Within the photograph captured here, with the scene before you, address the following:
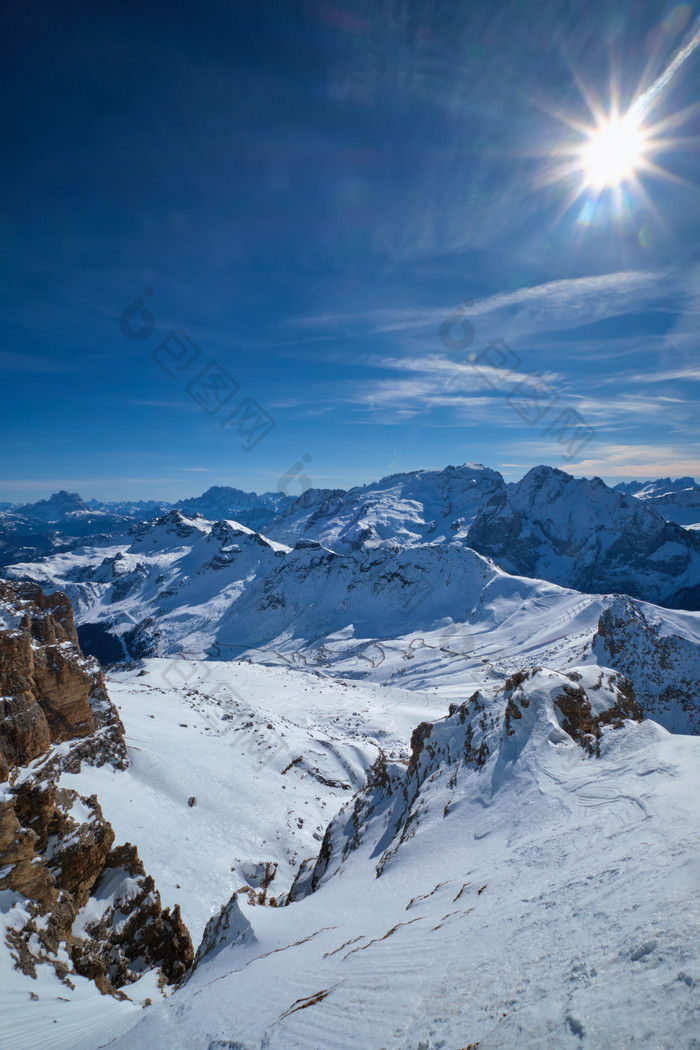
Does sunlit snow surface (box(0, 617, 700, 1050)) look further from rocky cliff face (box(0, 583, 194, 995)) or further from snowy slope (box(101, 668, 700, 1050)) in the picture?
rocky cliff face (box(0, 583, 194, 995))

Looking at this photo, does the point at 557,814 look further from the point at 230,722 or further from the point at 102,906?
the point at 230,722

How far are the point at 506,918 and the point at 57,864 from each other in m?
20.4

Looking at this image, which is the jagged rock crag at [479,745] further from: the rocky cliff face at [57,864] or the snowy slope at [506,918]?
the rocky cliff face at [57,864]

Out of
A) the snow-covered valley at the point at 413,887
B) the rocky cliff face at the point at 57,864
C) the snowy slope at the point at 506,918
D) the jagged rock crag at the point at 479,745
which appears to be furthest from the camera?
the jagged rock crag at the point at 479,745

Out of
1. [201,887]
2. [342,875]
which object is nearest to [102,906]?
[201,887]

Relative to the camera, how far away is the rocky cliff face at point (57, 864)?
16.2m

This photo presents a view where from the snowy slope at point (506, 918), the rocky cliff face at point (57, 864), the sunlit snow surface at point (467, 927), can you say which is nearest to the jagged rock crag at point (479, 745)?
the snowy slope at point (506, 918)

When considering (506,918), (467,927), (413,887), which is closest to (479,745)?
(413,887)

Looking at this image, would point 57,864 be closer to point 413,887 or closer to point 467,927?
point 413,887

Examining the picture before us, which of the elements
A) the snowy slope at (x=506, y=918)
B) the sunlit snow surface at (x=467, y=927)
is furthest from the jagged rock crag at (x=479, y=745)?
the sunlit snow surface at (x=467, y=927)

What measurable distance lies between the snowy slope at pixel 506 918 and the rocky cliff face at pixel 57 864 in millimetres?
4917

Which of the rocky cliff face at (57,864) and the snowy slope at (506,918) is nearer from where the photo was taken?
the snowy slope at (506,918)

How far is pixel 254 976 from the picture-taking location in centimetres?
1261

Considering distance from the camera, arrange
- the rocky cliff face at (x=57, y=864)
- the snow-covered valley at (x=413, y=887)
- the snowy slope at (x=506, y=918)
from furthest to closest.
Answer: the rocky cliff face at (x=57, y=864) → the snow-covered valley at (x=413, y=887) → the snowy slope at (x=506, y=918)
